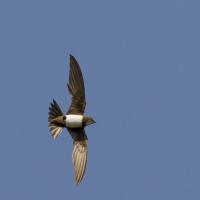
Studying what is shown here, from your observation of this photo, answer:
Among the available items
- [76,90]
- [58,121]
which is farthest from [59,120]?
[76,90]

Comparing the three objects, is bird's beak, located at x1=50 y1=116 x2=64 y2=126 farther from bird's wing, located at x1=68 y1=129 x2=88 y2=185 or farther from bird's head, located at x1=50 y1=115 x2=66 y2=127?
bird's wing, located at x1=68 y1=129 x2=88 y2=185

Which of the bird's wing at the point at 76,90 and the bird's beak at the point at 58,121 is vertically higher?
the bird's wing at the point at 76,90

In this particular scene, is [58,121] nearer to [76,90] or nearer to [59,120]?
[59,120]

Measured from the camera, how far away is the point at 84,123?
19484 mm

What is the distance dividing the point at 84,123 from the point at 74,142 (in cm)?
38

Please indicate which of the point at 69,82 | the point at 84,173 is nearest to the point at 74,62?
the point at 69,82

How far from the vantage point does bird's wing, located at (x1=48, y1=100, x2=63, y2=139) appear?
63.7ft

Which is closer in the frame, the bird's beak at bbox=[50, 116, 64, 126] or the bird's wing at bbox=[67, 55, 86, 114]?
the bird's beak at bbox=[50, 116, 64, 126]

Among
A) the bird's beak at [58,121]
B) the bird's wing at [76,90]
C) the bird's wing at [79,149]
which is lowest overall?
the bird's wing at [79,149]

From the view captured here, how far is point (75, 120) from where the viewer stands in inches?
765

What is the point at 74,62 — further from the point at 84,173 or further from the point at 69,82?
the point at 84,173

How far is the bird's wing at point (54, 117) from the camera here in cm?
1942

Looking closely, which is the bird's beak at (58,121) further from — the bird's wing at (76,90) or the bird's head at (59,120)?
the bird's wing at (76,90)

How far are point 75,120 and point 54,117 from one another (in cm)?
29
